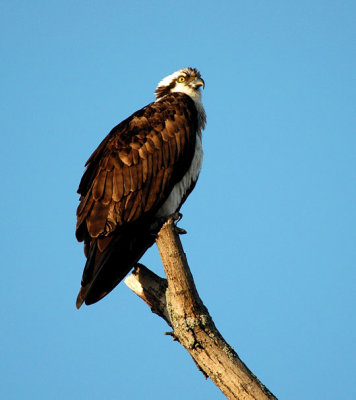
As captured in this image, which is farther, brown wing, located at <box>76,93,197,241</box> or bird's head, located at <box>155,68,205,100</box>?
Result: bird's head, located at <box>155,68,205,100</box>

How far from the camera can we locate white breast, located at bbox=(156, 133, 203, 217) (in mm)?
6391

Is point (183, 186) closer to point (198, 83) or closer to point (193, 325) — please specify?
point (198, 83)

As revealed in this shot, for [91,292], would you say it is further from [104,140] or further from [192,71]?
[192,71]

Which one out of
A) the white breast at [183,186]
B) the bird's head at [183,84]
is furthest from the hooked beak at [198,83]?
the white breast at [183,186]

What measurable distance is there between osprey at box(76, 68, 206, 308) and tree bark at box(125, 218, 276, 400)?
620mm

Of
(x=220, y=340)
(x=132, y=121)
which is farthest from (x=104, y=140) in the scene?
(x=220, y=340)

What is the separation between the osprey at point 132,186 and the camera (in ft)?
19.0

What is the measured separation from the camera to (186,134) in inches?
254

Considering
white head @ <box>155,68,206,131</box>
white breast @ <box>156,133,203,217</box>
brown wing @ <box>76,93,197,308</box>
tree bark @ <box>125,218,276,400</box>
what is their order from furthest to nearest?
white head @ <box>155,68,206,131</box>
white breast @ <box>156,133,203,217</box>
brown wing @ <box>76,93,197,308</box>
tree bark @ <box>125,218,276,400</box>

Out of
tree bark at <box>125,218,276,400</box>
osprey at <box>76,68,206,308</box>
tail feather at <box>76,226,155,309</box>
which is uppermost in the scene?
osprey at <box>76,68,206,308</box>

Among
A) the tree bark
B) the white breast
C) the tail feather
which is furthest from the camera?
the white breast

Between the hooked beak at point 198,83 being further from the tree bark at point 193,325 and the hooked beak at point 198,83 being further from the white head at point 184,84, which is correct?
the tree bark at point 193,325

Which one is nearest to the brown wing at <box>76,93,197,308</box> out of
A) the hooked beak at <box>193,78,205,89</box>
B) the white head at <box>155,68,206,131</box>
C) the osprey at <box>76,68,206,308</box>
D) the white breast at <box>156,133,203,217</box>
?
the osprey at <box>76,68,206,308</box>

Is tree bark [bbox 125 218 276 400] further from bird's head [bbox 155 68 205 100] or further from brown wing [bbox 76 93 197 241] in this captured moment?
bird's head [bbox 155 68 205 100]
